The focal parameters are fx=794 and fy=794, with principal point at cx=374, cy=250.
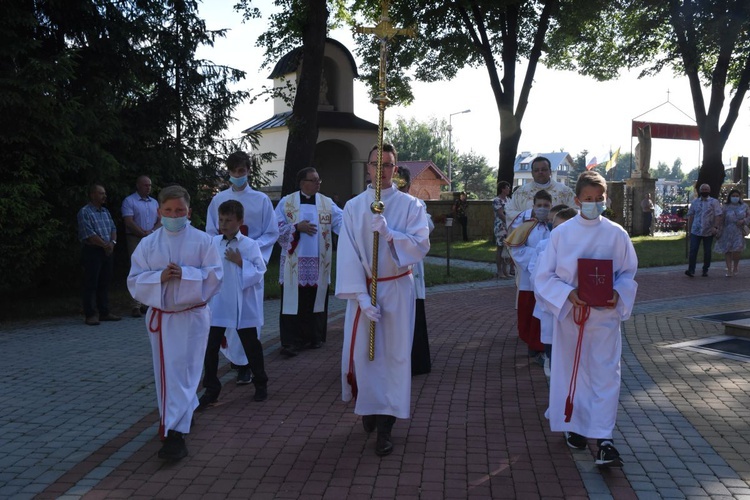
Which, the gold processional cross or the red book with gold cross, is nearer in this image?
the red book with gold cross

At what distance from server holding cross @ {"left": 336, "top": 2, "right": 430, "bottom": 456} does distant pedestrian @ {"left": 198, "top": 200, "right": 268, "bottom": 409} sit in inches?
50.3

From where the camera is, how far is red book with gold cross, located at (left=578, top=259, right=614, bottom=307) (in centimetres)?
513

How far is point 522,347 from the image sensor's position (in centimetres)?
921

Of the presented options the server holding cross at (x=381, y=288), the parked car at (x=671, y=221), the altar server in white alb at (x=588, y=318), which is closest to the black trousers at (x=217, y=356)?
the server holding cross at (x=381, y=288)

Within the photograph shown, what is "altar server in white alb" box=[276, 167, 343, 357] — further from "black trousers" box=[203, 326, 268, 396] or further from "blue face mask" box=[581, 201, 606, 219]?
"blue face mask" box=[581, 201, 606, 219]

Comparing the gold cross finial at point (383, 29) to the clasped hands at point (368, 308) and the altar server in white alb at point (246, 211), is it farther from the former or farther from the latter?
the altar server in white alb at point (246, 211)

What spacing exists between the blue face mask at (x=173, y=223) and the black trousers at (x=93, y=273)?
19.8ft

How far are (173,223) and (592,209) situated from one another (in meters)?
2.80

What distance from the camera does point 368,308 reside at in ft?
17.7

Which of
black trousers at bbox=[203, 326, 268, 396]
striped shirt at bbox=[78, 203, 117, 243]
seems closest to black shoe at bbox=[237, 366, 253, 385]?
black trousers at bbox=[203, 326, 268, 396]

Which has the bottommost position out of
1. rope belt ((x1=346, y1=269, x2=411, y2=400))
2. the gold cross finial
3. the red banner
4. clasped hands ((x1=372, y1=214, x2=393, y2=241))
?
rope belt ((x1=346, y1=269, x2=411, y2=400))

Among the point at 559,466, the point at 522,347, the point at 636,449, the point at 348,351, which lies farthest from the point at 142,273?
the point at 522,347

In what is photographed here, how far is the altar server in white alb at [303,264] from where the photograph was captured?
8.99m

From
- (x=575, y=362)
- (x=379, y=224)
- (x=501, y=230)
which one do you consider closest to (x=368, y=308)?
(x=379, y=224)
